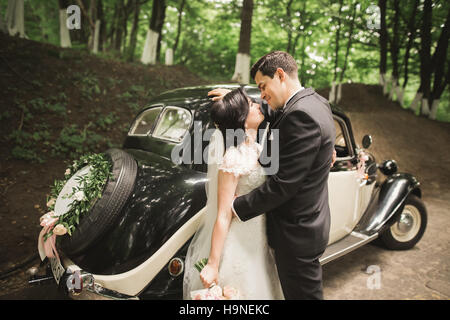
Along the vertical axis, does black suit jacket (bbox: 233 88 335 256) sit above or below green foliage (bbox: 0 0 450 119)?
below

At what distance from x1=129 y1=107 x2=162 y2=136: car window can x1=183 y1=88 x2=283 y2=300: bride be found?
4.97 ft

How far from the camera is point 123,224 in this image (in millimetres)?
2156

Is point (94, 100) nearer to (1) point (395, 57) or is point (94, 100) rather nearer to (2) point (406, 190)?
(2) point (406, 190)

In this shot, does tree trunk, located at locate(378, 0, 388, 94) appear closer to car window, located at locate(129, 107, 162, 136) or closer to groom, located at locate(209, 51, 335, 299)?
car window, located at locate(129, 107, 162, 136)

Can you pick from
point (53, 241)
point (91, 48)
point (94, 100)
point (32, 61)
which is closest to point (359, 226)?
point (53, 241)

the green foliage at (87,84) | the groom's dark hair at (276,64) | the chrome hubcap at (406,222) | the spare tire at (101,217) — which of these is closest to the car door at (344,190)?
the chrome hubcap at (406,222)

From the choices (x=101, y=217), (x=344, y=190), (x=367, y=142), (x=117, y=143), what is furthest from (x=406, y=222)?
(x=117, y=143)

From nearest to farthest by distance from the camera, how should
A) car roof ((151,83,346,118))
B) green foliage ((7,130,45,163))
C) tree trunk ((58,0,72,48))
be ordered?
1. car roof ((151,83,346,118))
2. green foliage ((7,130,45,163))
3. tree trunk ((58,0,72,48))

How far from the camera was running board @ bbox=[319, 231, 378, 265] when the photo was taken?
2939mm

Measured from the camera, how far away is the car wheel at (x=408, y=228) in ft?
13.0

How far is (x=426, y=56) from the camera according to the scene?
41.7 ft

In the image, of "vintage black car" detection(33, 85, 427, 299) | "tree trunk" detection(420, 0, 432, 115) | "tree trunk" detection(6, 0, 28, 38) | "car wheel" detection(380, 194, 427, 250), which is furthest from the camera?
"tree trunk" detection(420, 0, 432, 115)

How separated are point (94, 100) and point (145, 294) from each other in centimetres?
697

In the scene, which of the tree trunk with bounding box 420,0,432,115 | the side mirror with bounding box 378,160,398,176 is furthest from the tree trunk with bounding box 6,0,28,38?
the tree trunk with bounding box 420,0,432,115
